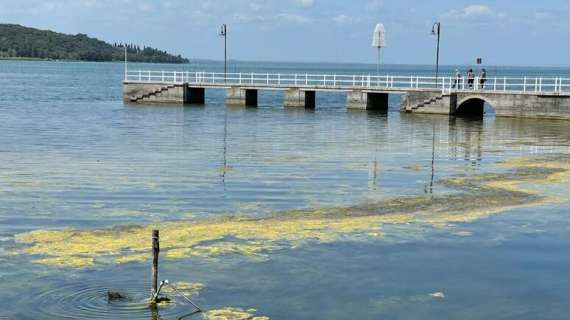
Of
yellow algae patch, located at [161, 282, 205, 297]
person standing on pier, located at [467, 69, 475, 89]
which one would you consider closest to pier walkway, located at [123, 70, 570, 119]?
person standing on pier, located at [467, 69, 475, 89]

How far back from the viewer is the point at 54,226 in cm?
1542

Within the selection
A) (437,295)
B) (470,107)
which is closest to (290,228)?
(437,295)

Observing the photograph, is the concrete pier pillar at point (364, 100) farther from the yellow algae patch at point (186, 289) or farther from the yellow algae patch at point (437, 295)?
the yellow algae patch at point (186, 289)

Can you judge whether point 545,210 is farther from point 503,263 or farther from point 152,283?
point 152,283

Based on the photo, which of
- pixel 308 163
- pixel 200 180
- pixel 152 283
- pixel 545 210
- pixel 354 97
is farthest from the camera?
pixel 354 97

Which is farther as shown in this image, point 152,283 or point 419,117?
point 419,117

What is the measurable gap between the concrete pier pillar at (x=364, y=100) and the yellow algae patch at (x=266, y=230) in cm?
3586

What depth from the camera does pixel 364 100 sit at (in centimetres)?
5575

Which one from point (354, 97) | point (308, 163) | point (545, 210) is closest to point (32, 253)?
point (545, 210)

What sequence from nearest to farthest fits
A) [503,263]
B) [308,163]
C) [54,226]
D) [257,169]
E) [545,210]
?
[503,263] < [54,226] < [545,210] < [257,169] < [308,163]

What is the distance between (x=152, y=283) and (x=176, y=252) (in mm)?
2783

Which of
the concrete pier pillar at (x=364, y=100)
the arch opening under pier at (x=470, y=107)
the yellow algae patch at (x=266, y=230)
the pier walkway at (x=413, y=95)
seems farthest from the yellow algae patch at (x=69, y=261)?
the concrete pier pillar at (x=364, y=100)

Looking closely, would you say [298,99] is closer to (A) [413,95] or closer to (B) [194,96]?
(B) [194,96]

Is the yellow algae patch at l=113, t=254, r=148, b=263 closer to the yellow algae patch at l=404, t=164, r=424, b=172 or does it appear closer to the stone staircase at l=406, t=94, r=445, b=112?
the yellow algae patch at l=404, t=164, r=424, b=172
